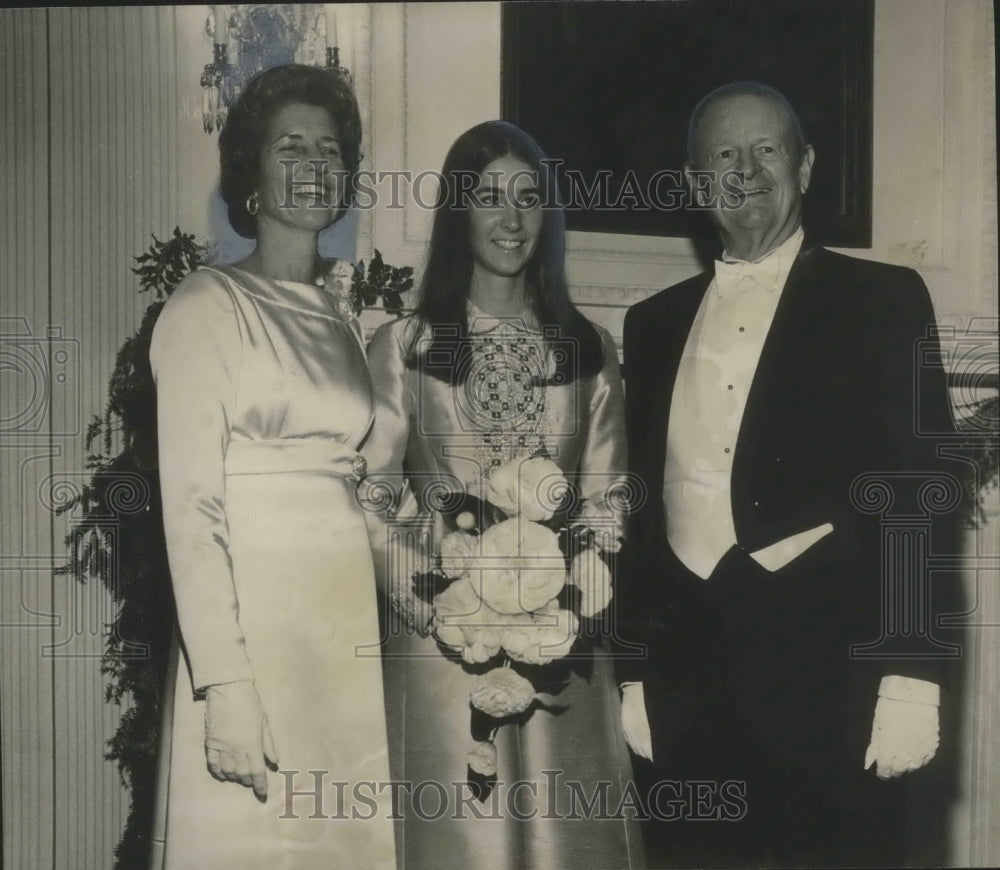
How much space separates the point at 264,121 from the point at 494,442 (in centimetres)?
91

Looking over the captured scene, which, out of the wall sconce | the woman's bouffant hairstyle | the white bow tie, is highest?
the wall sconce

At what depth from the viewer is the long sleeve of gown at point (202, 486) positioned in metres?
2.40

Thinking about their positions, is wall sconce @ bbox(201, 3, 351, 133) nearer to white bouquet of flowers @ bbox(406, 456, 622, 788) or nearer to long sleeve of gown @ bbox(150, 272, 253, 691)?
long sleeve of gown @ bbox(150, 272, 253, 691)

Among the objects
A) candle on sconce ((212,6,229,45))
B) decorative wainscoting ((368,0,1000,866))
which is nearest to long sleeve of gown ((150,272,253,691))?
candle on sconce ((212,6,229,45))

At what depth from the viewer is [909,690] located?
249 cm

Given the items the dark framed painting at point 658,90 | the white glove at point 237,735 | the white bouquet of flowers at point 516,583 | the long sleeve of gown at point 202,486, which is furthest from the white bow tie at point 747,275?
the white glove at point 237,735

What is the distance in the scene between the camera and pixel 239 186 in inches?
97.7

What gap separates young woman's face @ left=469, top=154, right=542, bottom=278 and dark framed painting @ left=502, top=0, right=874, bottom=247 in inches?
3.2

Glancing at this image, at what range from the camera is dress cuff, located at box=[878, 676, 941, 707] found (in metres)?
2.49

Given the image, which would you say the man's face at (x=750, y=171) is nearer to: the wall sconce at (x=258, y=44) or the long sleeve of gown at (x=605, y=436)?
the long sleeve of gown at (x=605, y=436)

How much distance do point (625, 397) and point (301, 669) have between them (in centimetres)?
97

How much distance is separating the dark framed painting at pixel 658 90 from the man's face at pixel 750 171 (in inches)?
1.8

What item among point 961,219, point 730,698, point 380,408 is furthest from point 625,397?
point 961,219

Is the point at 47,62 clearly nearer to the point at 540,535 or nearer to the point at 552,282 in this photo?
the point at 552,282
